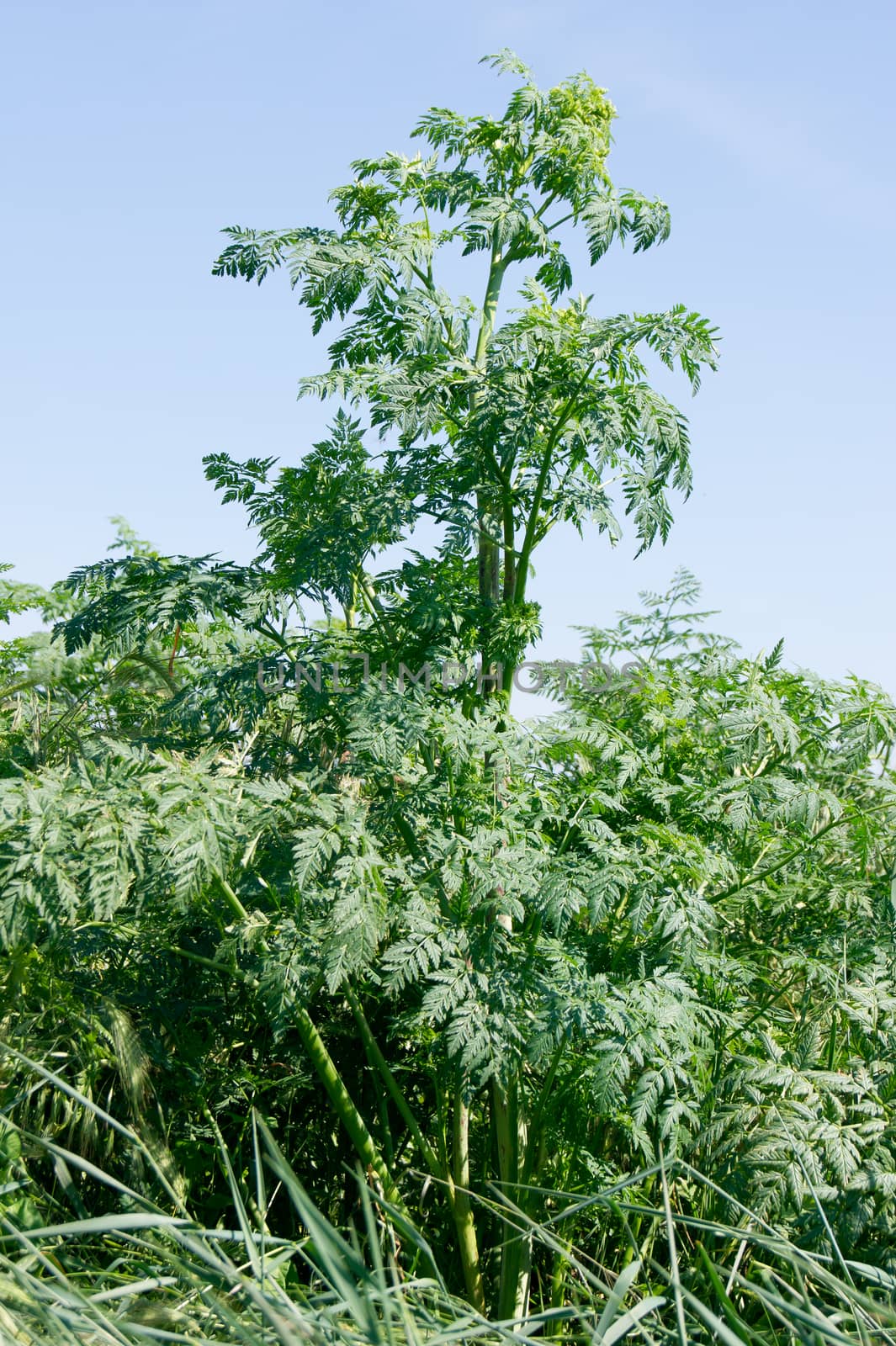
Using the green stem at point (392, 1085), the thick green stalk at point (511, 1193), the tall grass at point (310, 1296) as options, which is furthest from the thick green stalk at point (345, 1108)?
the tall grass at point (310, 1296)

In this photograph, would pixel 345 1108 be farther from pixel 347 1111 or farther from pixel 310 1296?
pixel 310 1296

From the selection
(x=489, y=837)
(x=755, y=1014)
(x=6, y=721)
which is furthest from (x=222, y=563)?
(x=6, y=721)

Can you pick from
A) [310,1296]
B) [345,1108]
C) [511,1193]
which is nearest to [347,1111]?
[345,1108]

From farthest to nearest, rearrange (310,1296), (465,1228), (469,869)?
(465,1228)
(469,869)
(310,1296)

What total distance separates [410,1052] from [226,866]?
1.59 meters

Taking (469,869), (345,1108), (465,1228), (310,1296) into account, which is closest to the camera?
(310,1296)

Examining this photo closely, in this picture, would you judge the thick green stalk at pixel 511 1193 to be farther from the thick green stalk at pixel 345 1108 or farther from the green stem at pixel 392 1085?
the thick green stalk at pixel 345 1108

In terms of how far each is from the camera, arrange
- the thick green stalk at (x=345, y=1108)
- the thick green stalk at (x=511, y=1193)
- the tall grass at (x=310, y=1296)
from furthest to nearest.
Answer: the thick green stalk at (x=511, y=1193)
the thick green stalk at (x=345, y=1108)
the tall grass at (x=310, y=1296)

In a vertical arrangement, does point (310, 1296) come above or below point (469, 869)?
below

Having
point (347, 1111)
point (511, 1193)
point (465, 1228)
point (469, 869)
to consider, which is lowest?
point (465, 1228)

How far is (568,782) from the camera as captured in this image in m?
3.70

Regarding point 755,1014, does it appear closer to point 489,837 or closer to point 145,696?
point 489,837

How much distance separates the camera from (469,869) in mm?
3066

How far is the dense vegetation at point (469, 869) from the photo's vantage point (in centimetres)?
302
